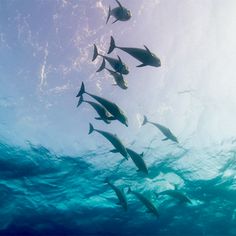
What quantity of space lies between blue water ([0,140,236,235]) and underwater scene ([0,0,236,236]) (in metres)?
0.11

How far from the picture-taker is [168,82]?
10359 millimetres

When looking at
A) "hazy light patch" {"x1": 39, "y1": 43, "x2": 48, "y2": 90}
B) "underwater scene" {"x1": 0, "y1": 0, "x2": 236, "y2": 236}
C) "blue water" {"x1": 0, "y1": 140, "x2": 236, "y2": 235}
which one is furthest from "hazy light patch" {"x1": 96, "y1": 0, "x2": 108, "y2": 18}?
"blue water" {"x1": 0, "y1": 140, "x2": 236, "y2": 235}

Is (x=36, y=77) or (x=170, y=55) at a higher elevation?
(x=170, y=55)

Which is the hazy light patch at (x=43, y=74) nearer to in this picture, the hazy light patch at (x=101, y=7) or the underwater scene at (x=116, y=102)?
the underwater scene at (x=116, y=102)

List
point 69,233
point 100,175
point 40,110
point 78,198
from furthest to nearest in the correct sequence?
point 69,233 → point 78,198 → point 100,175 → point 40,110

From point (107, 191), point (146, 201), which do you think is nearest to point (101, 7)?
point (146, 201)

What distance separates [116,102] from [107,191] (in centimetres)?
950

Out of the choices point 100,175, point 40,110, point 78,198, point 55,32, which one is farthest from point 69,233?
point 55,32

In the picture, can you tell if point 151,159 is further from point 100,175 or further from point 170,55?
point 170,55

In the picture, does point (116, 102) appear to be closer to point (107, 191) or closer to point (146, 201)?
point (146, 201)

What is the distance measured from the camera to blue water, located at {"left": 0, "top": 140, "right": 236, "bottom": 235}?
15234mm

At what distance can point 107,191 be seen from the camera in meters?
18.7

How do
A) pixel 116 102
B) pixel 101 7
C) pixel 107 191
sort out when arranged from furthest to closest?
pixel 107 191
pixel 116 102
pixel 101 7

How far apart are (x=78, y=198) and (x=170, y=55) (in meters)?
13.2
